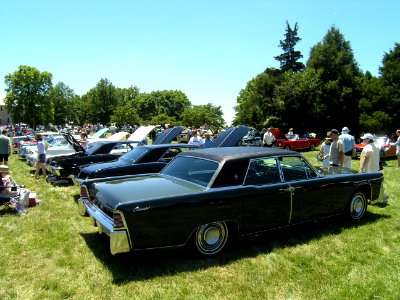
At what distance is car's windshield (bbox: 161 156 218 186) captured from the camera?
495cm

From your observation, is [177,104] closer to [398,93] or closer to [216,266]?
[398,93]

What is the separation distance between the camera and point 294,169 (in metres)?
5.58

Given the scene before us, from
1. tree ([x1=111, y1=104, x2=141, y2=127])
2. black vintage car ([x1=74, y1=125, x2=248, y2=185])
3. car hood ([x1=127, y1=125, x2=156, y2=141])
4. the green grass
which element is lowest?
the green grass

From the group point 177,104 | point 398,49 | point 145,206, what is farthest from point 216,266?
point 177,104

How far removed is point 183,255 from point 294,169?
2.23m

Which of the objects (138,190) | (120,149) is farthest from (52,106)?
(138,190)

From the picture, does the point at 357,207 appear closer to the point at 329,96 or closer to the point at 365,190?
the point at 365,190

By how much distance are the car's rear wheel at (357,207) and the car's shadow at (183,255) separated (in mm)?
278

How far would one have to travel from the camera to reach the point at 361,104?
31.4 m

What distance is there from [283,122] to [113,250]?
29821 mm

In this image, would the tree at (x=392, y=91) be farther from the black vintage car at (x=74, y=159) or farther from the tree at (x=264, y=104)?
the black vintage car at (x=74, y=159)

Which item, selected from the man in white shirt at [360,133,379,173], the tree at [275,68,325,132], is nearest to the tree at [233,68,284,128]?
the tree at [275,68,325,132]

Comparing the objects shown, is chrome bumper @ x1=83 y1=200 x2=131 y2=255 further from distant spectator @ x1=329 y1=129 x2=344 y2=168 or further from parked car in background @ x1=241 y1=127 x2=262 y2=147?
parked car in background @ x1=241 y1=127 x2=262 y2=147

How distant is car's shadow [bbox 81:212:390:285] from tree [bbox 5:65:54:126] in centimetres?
6245
